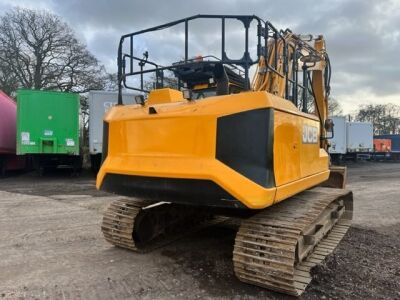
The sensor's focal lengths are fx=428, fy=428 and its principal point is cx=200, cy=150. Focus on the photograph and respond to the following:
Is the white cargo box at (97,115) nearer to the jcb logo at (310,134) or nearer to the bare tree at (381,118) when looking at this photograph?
the jcb logo at (310,134)

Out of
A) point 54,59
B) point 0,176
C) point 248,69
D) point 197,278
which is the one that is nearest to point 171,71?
point 248,69

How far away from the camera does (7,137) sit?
52.9 ft

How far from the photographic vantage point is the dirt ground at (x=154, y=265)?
13.7 ft

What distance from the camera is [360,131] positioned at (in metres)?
28.1

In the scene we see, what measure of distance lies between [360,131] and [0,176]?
2171 cm

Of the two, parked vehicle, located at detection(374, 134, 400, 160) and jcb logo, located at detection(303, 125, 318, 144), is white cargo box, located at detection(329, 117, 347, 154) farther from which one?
jcb logo, located at detection(303, 125, 318, 144)

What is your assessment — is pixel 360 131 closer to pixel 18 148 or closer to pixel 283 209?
pixel 18 148

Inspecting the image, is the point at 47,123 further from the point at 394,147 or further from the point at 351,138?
the point at 394,147

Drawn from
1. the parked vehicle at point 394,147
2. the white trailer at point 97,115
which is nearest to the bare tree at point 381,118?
the parked vehicle at point 394,147

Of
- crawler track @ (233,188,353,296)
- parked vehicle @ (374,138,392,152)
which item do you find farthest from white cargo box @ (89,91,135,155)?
parked vehicle @ (374,138,392,152)

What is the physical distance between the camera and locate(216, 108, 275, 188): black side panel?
12.5 feet

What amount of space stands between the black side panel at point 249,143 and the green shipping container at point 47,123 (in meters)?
11.8

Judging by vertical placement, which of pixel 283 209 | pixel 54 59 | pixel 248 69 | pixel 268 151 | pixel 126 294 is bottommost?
pixel 126 294

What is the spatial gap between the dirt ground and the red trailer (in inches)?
347
